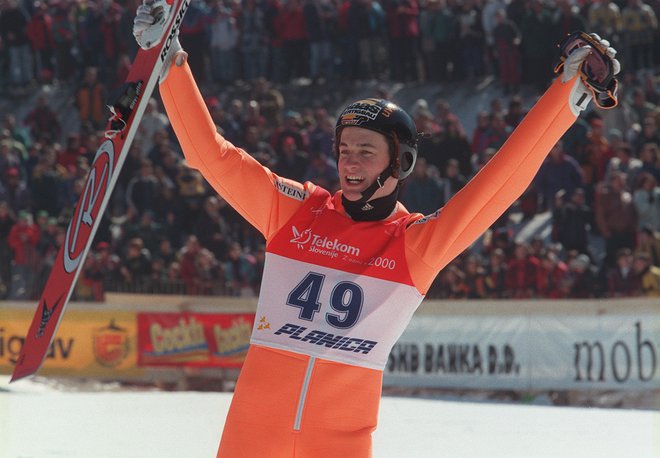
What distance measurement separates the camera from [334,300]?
158 inches

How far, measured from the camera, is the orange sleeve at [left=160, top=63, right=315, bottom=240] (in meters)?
4.06

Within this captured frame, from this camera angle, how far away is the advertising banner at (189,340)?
496 inches

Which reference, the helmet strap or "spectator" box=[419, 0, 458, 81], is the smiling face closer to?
the helmet strap

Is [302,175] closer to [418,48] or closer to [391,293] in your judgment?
→ [418,48]

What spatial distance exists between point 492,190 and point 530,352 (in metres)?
7.90

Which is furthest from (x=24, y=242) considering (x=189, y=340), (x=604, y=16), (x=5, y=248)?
(x=604, y=16)

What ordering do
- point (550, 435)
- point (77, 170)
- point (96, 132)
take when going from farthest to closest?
point (96, 132), point (77, 170), point (550, 435)

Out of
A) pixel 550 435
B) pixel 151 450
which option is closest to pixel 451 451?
pixel 550 435

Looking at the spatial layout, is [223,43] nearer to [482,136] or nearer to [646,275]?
[482,136]

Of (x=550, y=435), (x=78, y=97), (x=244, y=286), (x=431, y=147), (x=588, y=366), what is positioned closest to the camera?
(x=550, y=435)

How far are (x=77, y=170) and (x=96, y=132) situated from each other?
5.91ft

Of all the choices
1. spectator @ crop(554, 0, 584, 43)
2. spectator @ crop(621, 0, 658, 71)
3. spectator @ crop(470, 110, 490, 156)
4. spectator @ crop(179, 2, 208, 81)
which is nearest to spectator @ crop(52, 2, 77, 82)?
spectator @ crop(179, 2, 208, 81)

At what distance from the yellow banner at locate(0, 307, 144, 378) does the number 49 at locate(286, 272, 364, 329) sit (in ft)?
29.1

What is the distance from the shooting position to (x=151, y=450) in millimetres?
7211
